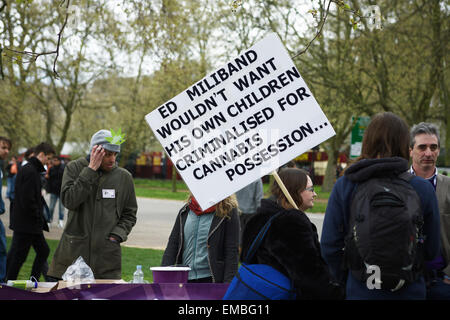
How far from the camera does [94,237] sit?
18.9ft

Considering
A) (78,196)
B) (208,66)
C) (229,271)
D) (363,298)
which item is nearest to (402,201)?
(363,298)

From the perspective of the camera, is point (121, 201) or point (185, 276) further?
point (121, 201)

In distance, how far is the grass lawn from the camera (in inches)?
400

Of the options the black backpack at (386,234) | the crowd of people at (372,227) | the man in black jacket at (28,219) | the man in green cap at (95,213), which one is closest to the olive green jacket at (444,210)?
the crowd of people at (372,227)

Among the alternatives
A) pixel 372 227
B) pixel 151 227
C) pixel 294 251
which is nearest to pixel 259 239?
pixel 294 251

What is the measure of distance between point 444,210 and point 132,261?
8.03 meters

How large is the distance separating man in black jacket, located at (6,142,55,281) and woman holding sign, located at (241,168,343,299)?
546 cm

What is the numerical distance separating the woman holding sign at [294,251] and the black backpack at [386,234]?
0.17 metres

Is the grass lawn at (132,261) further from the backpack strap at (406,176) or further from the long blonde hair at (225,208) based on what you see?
the backpack strap at (406,176)

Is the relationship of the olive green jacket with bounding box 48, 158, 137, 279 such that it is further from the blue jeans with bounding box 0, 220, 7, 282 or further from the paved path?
the paved path

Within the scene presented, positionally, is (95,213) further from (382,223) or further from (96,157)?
(382,223)

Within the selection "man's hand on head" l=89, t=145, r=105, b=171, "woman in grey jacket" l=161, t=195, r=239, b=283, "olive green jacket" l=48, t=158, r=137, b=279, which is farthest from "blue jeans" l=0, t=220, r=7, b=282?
"woman in grey jacket" l=161, t=195, r=239, b=283
